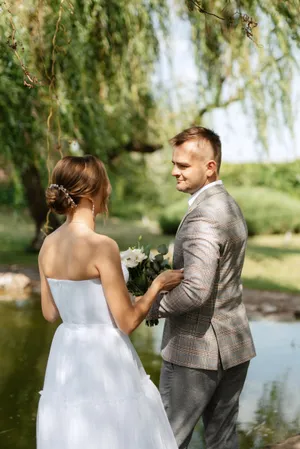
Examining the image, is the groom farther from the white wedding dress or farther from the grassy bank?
the grassy bank

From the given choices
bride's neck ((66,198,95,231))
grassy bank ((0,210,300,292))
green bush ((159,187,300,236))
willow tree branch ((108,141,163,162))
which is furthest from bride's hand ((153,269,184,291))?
green bush ((159,187,300,236))

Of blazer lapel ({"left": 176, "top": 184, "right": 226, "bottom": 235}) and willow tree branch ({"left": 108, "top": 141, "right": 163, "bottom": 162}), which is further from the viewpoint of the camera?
willow tree branch ({"left": 108, "top": 141, "right": 163, "bottom": 162})

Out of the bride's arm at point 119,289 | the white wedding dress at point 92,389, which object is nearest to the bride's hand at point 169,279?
the bride's arm at point 119,289

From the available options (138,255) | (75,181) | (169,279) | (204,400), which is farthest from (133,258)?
(204,400)

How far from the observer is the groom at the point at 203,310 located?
296 centimetres

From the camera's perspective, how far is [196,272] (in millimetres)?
2846

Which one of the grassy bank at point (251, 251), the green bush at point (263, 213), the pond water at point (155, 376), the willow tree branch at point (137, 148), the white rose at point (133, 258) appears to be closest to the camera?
the white rose at point (133, 258)

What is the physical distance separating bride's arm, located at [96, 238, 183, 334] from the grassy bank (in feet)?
17.4

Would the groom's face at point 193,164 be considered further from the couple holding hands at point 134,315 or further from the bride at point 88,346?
the bride at point 88,346

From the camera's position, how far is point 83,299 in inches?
112

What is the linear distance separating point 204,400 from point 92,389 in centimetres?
50

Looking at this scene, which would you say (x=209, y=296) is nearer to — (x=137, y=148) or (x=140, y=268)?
(x=140, y=268)

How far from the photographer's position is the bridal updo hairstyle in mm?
2775

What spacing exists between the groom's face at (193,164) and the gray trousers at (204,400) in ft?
2.59
